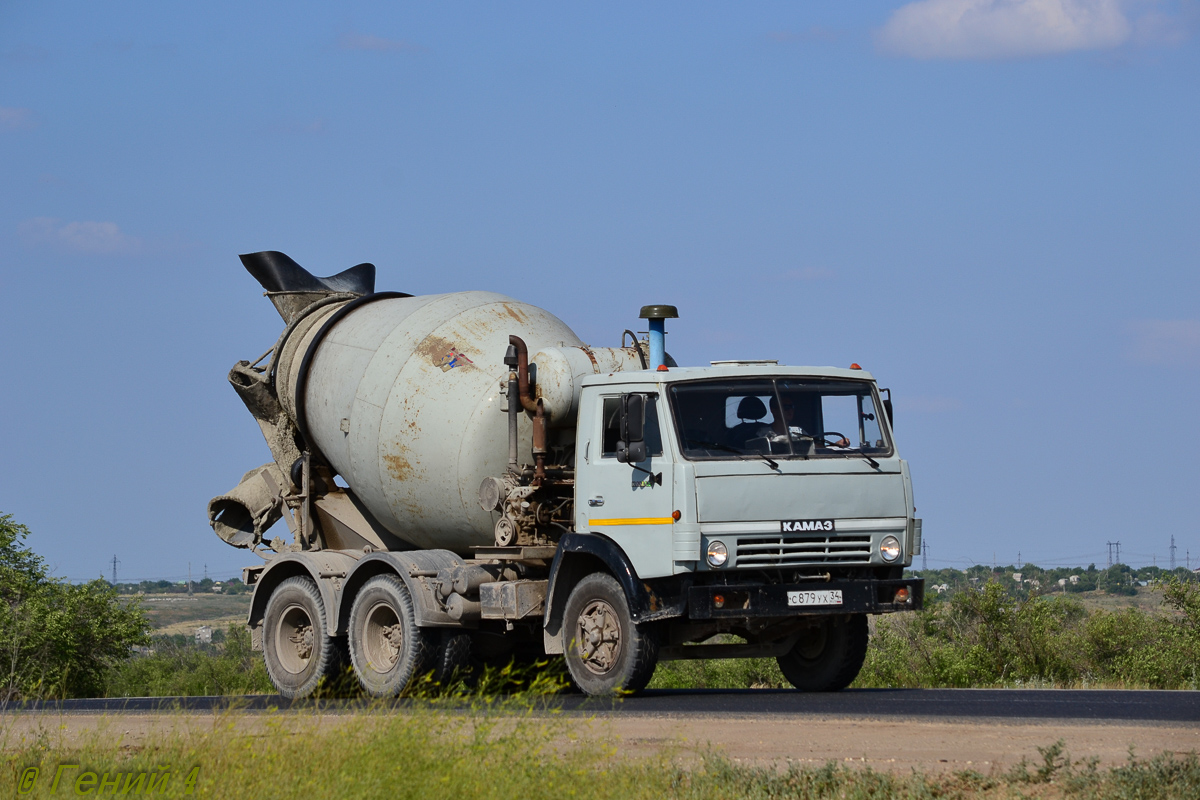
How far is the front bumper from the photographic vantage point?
1199 cm

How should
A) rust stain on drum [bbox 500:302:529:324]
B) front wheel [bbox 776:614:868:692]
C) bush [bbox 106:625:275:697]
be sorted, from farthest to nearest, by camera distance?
bush [bbox 106:625:275:697]
rust stain on drum [bbox 500:302:529:324]
front wheel [bbox 776:614:868:692]

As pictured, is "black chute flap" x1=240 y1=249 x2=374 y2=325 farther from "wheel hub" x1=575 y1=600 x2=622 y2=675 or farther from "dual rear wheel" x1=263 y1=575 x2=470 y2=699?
"wheel hub" x1=575 y1=600 x2=622 y2=675

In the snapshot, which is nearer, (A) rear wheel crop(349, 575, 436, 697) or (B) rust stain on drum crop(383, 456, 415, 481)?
(A) rear wheel crop(349, 575, 436, 697)

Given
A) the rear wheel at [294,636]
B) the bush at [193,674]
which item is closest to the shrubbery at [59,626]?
the bush at [193,674]

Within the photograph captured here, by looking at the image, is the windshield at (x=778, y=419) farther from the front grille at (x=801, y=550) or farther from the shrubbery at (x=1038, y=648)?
the shrubbery at (x=1038, y=648)

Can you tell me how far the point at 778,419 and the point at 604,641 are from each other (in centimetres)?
238

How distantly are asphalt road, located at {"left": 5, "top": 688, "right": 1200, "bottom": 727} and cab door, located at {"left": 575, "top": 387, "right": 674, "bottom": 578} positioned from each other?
3.92ft

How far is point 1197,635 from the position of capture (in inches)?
858

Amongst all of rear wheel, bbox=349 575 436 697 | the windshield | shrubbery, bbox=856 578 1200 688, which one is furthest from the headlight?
shrubbery, bbox=856 578 1200 688

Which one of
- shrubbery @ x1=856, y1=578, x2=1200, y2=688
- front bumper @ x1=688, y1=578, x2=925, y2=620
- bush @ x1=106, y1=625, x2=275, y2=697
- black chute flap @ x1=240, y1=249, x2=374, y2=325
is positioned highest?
black chute flap @ x1=240, y1=249, x2=374, y2=325

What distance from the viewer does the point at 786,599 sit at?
1217 cm

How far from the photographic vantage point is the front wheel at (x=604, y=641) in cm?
1248

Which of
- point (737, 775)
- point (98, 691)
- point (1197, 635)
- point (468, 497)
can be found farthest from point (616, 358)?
point (98, 691)

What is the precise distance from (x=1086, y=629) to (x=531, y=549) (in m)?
12.7
